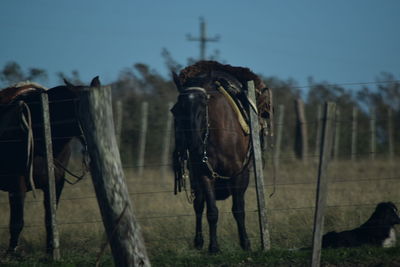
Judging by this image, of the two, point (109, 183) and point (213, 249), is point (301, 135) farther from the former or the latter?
point (109, 183)

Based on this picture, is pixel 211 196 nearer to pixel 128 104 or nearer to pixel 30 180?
pixel 30 180

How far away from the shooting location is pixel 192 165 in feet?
23.8

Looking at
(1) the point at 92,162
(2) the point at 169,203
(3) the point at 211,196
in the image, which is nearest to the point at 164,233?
(3) the point at 211,196

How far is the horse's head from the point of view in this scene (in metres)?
7.03

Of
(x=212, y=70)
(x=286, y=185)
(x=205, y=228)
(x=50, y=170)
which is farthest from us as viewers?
(x=286, y=185)

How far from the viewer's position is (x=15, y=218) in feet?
24.2

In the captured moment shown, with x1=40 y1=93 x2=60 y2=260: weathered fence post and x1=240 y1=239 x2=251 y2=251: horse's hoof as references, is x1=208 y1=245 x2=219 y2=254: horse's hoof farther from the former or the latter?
x1=40 y1=93 x2=60 y2=260: weathered fence post

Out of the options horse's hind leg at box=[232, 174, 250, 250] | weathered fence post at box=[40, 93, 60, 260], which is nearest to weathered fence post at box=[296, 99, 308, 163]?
horse's hind leg at box=[232, 174, 250, 250]

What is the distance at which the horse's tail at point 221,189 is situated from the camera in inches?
302

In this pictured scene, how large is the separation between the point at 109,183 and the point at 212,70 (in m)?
3.56

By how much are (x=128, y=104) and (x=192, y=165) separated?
15.0 meters

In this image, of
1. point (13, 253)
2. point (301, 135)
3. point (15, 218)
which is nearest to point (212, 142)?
point (15, 218)

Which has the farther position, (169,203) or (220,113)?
(169,203)

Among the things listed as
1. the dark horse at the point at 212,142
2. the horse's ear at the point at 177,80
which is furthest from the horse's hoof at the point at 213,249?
the horse's ear at the point at 177,80
